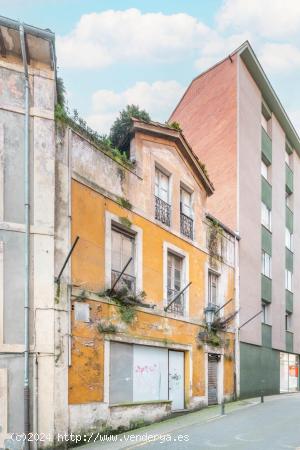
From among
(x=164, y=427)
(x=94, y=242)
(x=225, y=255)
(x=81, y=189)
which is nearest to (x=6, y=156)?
(x=81, y=189)

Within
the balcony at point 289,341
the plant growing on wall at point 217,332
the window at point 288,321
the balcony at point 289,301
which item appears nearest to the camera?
the plant growing on wall at point 217,332

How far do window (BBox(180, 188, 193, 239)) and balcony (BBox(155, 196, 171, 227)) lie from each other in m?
1.07

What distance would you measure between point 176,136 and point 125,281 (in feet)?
18.0

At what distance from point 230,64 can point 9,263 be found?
704 inches

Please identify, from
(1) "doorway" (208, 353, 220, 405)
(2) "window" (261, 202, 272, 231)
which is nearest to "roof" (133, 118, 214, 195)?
(1) "doorway" (208, 353, 220, 405)

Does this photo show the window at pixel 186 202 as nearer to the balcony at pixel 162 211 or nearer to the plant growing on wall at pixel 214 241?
the balcony at pixel 162 211

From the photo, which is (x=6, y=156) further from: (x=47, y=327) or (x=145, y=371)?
(x=145, y=371)

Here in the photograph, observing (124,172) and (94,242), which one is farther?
(124,172)

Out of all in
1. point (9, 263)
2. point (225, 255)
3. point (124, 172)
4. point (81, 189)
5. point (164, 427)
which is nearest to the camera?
point (9, 263)

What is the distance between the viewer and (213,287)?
70.0 feet

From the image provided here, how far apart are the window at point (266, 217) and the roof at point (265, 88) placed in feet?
19.5

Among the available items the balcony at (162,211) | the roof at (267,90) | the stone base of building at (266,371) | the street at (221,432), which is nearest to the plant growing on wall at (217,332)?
the stone base of building at (266,371)

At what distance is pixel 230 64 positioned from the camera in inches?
1013

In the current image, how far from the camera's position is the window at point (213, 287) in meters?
20.8
